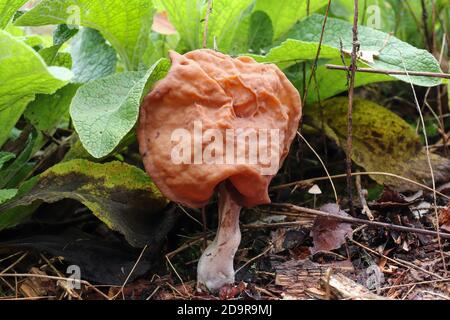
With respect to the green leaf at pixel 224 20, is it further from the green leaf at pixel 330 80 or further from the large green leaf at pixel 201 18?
the green leaf at pixel 330 80

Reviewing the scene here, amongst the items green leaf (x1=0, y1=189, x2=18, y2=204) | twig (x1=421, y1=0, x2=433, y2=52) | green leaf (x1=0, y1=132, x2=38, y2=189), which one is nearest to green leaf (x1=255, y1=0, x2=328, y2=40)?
twig (x1=421, y1=0, x2=433, y2=52)

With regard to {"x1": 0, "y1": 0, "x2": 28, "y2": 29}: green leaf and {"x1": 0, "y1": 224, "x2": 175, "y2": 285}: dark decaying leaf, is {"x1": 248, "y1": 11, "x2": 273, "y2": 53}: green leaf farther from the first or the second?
{"x1": 0, "y1": 0, "x2": 28, "y2": 29}: green leaf

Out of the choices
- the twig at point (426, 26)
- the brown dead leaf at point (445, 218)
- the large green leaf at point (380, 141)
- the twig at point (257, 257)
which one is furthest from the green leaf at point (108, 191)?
the twig at point (426, 26)

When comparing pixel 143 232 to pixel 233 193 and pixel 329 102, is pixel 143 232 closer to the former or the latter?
pixel 233 193
